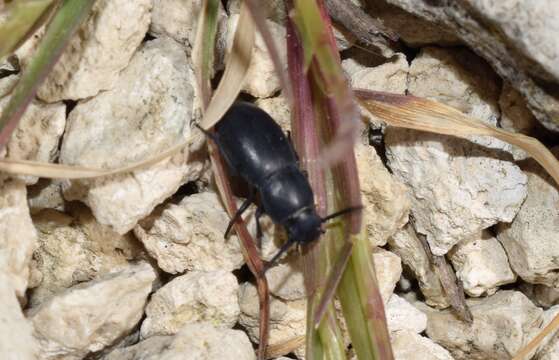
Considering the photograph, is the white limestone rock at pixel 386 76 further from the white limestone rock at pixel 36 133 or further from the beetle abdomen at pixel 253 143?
the white limestone rock at pixel 36 133

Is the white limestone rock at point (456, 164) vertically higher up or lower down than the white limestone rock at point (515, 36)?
lower down

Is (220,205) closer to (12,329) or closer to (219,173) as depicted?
(219,173)

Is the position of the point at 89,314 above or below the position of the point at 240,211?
below

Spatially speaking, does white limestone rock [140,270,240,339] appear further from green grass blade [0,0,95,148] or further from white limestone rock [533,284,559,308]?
white limestone rock [533,284,559,308]

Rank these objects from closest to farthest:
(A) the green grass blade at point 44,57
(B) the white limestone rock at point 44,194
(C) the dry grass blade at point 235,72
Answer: (A) the green grass blade at point 44,57, (C) the dry grass blade at point 235,72, (B) the white limestone rock at point 44,194

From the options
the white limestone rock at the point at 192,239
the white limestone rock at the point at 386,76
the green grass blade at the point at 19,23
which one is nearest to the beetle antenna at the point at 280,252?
the white limestone rock at the point at 192,239

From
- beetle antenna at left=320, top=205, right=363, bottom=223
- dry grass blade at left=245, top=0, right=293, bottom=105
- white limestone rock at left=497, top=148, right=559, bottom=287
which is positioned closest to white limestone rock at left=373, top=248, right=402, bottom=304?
beetle antenna at left=320, top=205, right=363, bottom=223

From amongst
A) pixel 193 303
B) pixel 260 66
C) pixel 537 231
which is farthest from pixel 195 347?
pixel 537 231
